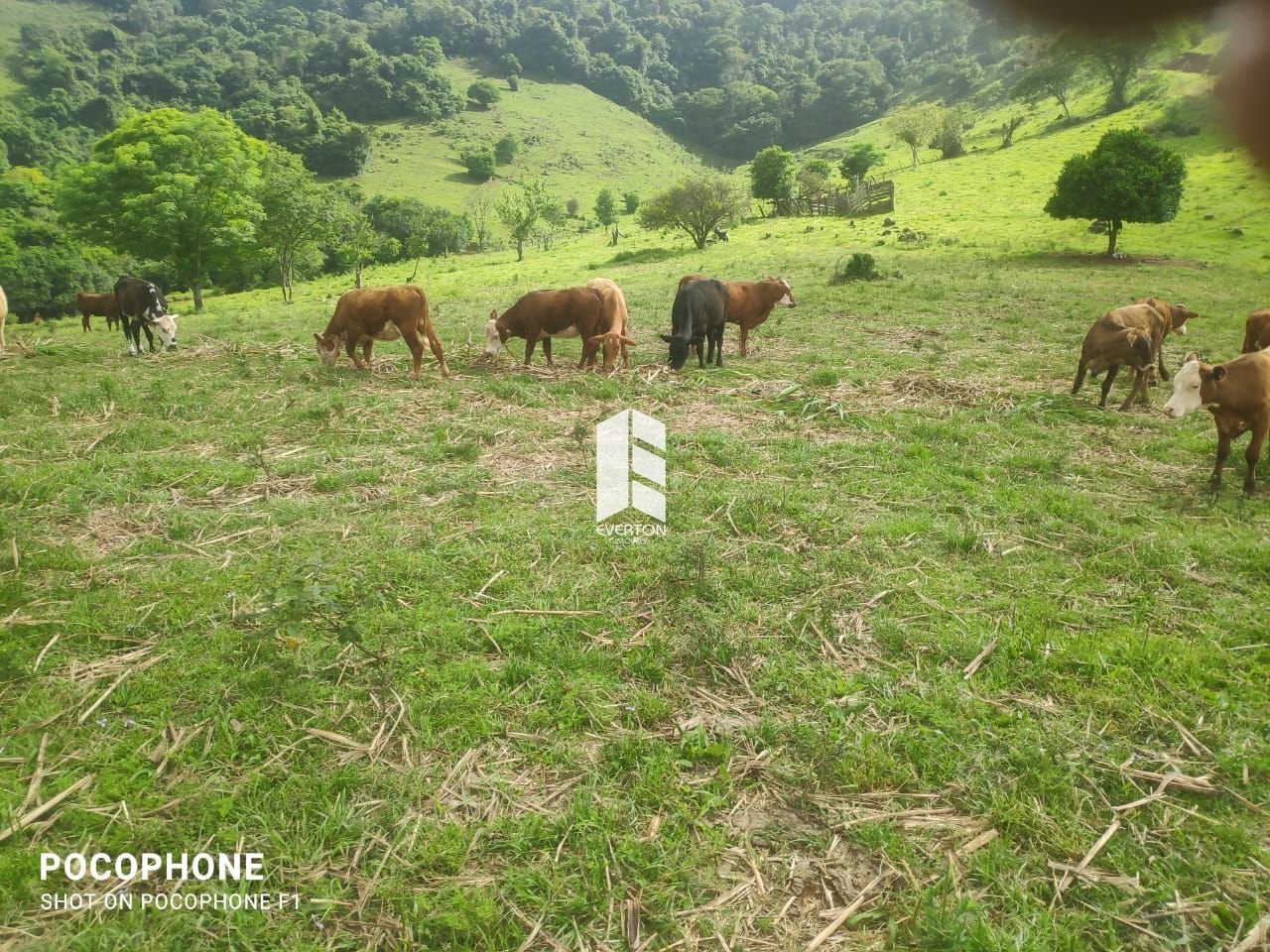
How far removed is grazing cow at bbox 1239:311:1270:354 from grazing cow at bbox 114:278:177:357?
63.0 feet

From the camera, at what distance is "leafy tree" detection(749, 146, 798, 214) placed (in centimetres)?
5428

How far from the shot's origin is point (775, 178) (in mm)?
54562

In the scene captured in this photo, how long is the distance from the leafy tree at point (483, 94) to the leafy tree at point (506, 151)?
29.0m

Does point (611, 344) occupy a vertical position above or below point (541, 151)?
below

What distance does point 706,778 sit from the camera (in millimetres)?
3734

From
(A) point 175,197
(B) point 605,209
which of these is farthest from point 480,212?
(A) point 175,197

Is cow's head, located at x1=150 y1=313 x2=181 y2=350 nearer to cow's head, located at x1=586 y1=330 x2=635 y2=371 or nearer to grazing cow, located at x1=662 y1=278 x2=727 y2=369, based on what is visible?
cow's head, located at x1=586 y1=330 x2=635 y2=371

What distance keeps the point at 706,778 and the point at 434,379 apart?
9347 millimetres

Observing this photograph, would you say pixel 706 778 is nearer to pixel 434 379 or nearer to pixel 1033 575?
pixel 1033 575

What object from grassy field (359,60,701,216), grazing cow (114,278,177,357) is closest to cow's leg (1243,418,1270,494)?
grazing cow (114,278,177,357)

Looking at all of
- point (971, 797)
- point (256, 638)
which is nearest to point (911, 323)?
point (971, 797)

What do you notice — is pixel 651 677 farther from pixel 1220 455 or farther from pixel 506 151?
pixel 506 151

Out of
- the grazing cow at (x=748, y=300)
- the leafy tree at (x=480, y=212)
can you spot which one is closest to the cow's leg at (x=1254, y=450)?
the grazing cow at (x=748, y=300)

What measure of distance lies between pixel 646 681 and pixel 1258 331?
441 inches
